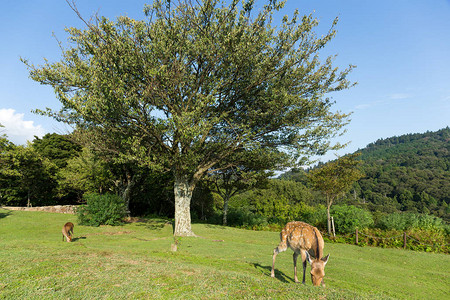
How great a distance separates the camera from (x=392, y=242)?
61.5ft

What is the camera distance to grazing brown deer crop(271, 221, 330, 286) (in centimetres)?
724

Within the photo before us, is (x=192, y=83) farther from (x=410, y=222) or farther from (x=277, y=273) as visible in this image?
(x=410, y=222)

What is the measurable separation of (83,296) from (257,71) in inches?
654

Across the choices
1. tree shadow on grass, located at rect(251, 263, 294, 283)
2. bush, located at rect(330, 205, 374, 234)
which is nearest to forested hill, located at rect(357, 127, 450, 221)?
bush, located at rect(330, 205, 374, 234)

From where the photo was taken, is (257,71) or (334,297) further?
(257,71)

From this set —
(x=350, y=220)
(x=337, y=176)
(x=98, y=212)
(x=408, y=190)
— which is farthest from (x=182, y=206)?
(x=408, y=190)

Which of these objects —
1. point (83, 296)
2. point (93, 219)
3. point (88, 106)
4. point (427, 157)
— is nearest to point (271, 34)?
point (88, 106)

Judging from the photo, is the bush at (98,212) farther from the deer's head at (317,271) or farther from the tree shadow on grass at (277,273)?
the deer's head at (317,271)

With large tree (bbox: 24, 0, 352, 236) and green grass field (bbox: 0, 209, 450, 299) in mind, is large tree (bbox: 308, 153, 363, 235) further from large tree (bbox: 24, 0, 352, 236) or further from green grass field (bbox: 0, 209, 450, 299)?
green grass field (bbox: 0, 209, 450, 299)

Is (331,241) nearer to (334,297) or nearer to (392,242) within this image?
(392,242)

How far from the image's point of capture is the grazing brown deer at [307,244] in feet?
23.8

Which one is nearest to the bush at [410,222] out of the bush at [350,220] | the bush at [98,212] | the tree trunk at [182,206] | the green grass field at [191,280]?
the bush at [350,220]

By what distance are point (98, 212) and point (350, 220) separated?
2338 cm

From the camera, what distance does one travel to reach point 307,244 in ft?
26.8
